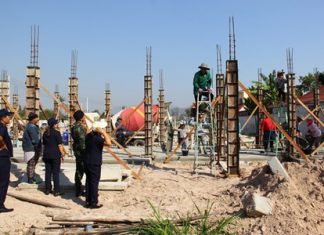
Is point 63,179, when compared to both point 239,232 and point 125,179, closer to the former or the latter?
point 125,179

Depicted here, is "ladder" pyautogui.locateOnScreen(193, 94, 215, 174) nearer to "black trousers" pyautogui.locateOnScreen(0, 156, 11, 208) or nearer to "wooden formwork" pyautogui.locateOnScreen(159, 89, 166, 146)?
"black trousers" pyautogui.locateOnScreen(0, 156, 11, 208)

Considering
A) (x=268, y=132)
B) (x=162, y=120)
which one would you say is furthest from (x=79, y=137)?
(x=162, y=120)

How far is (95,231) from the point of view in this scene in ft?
18.8

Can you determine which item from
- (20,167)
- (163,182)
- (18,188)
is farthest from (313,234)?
(20,167)

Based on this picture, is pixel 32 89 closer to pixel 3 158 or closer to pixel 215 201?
pixel 3 158

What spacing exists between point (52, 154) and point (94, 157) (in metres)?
1.15

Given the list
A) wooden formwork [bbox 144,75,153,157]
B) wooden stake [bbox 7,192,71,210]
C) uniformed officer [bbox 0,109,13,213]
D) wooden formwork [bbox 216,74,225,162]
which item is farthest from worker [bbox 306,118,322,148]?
uniformed officer [bbox 0,109,13,213]

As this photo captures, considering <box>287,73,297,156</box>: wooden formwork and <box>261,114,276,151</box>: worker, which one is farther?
<box>261,114,276,151</box>: worker

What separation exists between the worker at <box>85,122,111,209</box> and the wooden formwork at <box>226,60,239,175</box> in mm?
3813

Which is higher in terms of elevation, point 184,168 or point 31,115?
point 31,115

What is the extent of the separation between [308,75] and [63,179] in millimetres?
38262

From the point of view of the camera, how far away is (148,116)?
1526cm

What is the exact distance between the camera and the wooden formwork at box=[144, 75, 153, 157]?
1462cm

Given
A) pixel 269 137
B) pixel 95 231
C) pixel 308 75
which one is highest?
pixel 308 75
